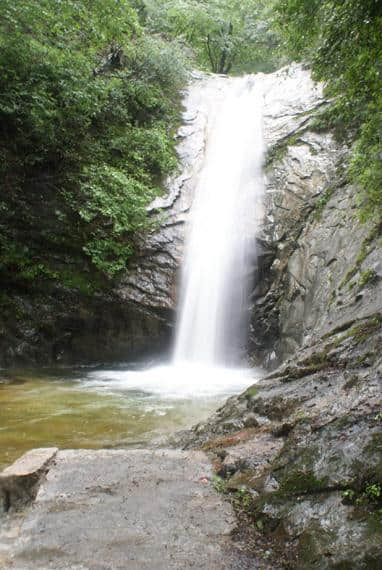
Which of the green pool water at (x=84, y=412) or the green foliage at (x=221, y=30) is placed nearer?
the green pool water at (x=84, y=412)

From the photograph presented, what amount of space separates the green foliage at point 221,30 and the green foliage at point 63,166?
9.04m

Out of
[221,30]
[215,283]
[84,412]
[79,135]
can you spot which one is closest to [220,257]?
[215,283]

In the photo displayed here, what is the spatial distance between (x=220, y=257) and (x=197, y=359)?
286cm

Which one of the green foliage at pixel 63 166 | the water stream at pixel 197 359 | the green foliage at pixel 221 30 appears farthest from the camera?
the green foliage at pixel 221 30

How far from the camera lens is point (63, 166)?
11008 millimetres

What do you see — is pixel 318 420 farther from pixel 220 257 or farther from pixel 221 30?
pixel 221 30

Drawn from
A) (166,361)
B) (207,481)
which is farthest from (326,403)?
(166,361)

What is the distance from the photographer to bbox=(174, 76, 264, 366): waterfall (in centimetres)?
1060

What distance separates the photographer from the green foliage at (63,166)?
9586 mm

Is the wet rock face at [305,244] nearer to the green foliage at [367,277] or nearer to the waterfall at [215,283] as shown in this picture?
the green foliage at [367,277]

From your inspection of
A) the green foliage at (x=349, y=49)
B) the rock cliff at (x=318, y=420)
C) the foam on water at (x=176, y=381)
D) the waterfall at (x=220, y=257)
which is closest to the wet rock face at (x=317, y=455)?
the rock cliff at (x=318, y=420)

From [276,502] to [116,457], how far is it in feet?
4.72

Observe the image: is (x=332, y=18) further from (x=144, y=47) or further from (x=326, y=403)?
(x=144, y=47)

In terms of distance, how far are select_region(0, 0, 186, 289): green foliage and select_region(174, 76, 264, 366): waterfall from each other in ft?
5.45
